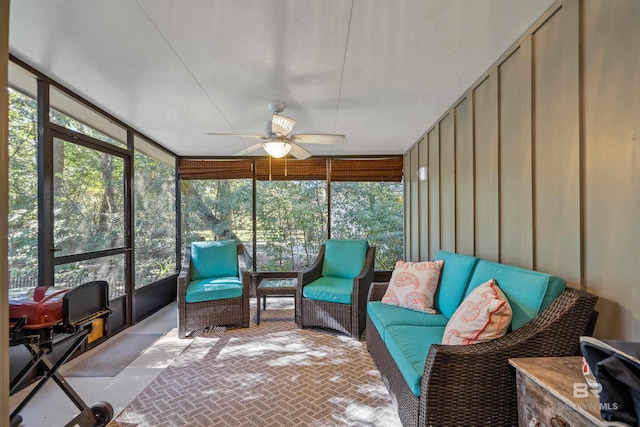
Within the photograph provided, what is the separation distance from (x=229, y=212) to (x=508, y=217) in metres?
4.04

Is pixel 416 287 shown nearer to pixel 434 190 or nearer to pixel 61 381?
pixel 434 190

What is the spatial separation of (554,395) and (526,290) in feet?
2.02

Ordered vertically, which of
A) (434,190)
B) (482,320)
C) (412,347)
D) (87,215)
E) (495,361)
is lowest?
(412,347)

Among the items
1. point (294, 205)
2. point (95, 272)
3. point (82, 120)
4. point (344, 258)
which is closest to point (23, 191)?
point (82, 120)

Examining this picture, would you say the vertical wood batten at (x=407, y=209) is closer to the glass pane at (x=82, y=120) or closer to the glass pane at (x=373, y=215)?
the glass pane at (x=373, y=215)

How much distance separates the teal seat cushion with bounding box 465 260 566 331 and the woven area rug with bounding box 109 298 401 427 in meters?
Answer: 0.99

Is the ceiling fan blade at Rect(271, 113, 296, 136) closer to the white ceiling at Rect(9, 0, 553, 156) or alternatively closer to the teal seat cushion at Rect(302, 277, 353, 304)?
the white ceiling at Rect(9, 0, 553, 156)

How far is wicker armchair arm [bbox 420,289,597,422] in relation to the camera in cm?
128

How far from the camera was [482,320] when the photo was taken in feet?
4.82

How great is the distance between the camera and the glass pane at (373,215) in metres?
4.76

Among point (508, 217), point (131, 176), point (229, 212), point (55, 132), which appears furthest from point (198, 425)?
point (229, 212)

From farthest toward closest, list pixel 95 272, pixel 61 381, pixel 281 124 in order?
pixel 95 272 < pixel 281 124 < pixel 61 381

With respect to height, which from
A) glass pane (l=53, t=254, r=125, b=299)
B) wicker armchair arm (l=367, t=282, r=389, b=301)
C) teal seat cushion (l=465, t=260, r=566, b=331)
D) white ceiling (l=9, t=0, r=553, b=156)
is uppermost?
white ceiling (l=9, t=0, r=553, b=156)

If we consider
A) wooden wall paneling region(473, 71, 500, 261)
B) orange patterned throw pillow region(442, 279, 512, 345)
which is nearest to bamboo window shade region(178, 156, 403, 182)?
wooden wall paneling region(473, 71, 500, 261)
